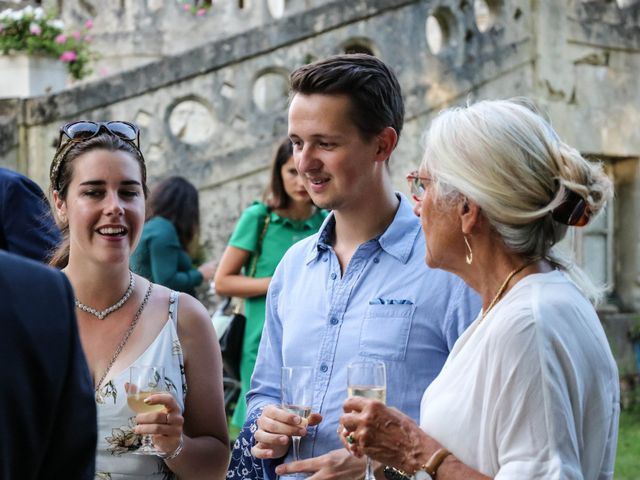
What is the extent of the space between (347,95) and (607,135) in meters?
8.28

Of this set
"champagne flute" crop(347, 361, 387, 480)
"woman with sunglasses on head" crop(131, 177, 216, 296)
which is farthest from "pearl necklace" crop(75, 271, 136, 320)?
"woman with sunglasses on head" crop(131, 177, 216, 296)

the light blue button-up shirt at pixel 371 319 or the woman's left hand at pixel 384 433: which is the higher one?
the light blue button-up shirt at pixel 371 319

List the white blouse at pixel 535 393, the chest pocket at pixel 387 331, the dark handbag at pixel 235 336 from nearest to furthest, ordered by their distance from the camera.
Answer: the white blouse at pixel 535 393 → the chest pocket at pixel 387 331 → the dark handbag at pixel 235 336

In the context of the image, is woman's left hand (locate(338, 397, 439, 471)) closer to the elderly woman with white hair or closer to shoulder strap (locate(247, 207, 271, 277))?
the elderly woman with white hair

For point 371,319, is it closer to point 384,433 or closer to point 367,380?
point 367,380

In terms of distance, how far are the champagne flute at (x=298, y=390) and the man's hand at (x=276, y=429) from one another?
2 cm

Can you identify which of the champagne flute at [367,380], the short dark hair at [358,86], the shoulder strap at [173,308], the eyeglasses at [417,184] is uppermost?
the short dark hair at [358,86]

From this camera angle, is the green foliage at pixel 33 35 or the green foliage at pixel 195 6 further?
the green foliage at pixel 195 6

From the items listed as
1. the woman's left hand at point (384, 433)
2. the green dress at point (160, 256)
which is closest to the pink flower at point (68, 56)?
the green dress at point (160, 256)

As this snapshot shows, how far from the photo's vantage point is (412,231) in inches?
149

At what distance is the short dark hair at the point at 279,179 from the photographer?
6414mm

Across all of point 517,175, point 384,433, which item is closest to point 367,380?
point 384,433

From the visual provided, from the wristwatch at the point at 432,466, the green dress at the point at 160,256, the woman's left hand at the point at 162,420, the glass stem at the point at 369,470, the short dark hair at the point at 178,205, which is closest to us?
the wristwatch at the point at 432,466

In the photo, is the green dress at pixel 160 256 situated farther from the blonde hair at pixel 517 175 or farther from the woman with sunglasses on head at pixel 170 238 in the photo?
the blonde hair at pixel 517 175
